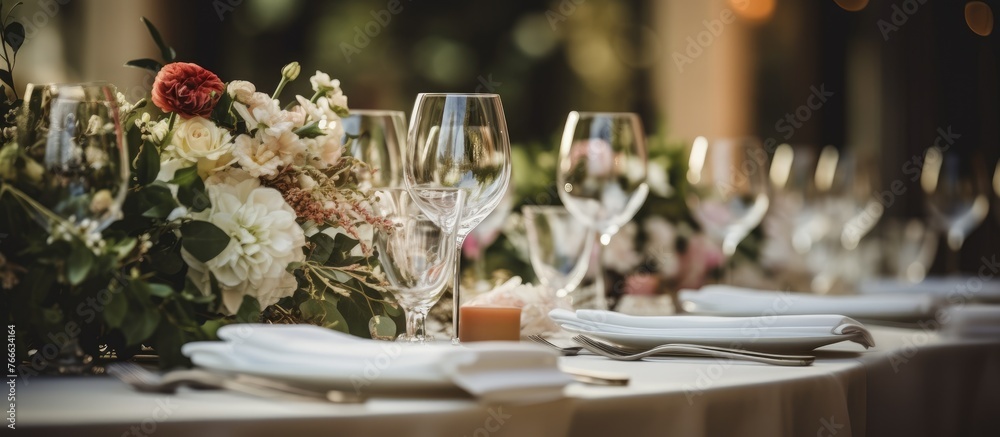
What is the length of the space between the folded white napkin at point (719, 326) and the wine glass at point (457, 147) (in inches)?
6.2

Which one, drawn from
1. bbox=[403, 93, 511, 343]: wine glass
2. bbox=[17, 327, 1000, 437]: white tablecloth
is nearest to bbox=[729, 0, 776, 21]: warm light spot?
bbox=[17, 327, 1000, 437]: white tablecloth

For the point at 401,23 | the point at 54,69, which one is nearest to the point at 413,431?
the point at 54,69

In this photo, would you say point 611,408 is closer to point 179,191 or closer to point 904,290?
point 179,191

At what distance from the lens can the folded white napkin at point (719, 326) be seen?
1.13 m

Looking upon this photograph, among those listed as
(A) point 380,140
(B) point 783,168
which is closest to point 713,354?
(A) point 380,140

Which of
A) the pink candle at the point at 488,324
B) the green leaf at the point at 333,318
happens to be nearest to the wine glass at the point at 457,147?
the pink candle at the point at 488,324

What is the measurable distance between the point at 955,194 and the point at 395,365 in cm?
215

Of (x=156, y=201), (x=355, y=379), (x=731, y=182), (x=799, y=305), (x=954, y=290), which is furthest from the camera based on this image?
(x=954, y=290)

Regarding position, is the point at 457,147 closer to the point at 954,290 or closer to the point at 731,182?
the point at 731,182

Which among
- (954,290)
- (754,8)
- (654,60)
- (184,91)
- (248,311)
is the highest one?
(754,8)

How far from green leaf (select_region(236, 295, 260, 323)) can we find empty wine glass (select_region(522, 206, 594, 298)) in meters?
0.62

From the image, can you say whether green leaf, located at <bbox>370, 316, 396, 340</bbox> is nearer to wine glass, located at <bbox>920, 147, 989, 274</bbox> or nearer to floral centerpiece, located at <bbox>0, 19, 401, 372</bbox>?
floral centerpiece, located at <bbox>0, 19, 401, 372</bbox>

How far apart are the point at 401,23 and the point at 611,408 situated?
4.27 metres

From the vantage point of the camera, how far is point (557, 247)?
1583 mm
